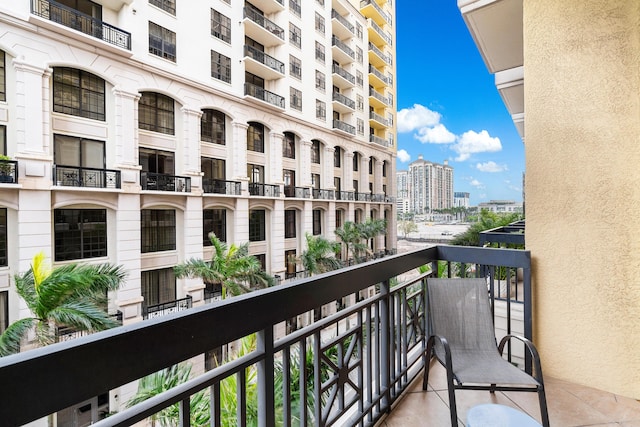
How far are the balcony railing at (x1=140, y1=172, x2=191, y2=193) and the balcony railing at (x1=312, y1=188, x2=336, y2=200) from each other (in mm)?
5493

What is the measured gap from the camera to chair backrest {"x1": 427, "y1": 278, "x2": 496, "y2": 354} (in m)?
1.64

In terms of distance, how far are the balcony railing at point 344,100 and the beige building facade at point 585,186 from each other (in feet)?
43.1

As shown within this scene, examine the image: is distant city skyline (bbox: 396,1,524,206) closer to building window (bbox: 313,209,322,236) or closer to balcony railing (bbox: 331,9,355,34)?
building window (bbox: 313,209,322,236)

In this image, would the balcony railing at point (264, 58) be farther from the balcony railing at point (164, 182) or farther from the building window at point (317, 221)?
the building window at point (317, 221)

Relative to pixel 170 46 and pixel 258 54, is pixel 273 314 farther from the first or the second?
pixel 258 54

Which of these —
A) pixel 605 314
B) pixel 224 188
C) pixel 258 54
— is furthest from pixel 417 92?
pixel 605 314

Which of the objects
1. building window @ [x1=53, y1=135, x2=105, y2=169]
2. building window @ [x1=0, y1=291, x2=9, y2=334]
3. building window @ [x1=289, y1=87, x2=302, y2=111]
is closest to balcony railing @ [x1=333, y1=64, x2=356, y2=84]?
building window @ [x1=289, y1=87, x2=302, y2=111]

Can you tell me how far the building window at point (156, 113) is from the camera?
8.39 m

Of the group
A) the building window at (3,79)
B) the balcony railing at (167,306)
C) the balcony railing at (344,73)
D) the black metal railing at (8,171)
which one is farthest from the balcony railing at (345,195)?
the building window at (3,79)

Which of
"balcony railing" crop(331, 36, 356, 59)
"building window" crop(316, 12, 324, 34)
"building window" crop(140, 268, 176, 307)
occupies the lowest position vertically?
"building window" crop(140, 268, 176, 307)

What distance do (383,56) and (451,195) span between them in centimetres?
1351

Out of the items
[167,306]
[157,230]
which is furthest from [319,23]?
[167,306]

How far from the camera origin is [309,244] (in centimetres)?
1113

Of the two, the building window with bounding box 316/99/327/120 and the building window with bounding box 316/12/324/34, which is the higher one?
the building window with bounding box 316/12/324/34
